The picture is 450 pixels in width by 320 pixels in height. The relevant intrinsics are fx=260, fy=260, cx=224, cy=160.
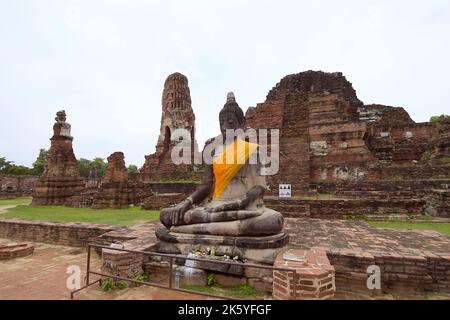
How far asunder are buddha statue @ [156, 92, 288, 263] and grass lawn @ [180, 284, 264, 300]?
42 cm

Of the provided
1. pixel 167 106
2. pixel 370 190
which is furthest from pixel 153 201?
pixel 167 106

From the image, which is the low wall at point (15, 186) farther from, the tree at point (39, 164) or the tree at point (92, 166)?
the tree at point (92, 166)

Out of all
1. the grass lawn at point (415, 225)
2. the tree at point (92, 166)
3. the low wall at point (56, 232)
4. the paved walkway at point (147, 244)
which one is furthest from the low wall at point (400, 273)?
the tree at point (92, 166)

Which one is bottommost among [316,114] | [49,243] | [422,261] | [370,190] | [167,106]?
[49,243]

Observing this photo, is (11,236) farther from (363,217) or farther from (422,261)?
(363,217)

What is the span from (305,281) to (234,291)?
1178mm

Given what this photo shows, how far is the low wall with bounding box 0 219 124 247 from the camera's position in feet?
21.3

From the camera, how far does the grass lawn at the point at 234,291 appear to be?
3.50 metres

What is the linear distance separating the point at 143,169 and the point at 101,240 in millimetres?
20066

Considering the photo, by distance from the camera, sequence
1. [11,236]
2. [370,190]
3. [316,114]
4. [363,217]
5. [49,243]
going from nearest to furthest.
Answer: [49,243] → [11,236] → [363,217] → [370,190] → [316,114]

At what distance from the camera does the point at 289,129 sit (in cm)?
1648

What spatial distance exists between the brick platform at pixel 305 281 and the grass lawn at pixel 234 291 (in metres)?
0.45

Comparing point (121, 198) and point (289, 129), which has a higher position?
point (289, 129)

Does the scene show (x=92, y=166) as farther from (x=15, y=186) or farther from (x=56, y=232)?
(x=56, y=232)
